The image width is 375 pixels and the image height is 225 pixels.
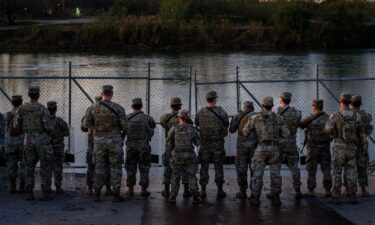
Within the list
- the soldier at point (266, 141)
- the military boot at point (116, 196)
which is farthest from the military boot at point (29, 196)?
the soldier at point (266, 141)

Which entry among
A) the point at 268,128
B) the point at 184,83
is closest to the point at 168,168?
the point at 268,128

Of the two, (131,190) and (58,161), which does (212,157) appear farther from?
(58,161)

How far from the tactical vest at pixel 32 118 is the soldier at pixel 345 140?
492 cm

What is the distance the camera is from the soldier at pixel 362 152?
443 inches

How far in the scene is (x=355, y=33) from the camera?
78.6 metres

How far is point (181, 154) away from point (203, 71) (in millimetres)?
30562

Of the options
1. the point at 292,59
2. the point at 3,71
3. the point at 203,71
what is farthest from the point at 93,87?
the point at 292,59

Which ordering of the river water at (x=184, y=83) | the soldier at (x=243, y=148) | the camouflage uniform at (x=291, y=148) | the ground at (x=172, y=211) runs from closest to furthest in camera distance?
the ground at (x=172, y=211) < the soldier at (x=243, y=148) < the camouflage uniform at (x=291, y=148) < the river water at (x=184, y=83)

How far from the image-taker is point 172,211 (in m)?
10.7

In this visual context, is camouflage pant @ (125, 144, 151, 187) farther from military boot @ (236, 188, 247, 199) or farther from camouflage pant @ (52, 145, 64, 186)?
military boot @ (236, 188, 247, 199)

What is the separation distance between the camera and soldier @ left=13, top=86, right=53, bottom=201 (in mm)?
11141

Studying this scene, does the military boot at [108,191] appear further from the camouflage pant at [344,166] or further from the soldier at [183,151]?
the camouflage pant at [344,166]

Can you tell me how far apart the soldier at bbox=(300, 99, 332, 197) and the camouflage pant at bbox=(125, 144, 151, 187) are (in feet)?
9.34

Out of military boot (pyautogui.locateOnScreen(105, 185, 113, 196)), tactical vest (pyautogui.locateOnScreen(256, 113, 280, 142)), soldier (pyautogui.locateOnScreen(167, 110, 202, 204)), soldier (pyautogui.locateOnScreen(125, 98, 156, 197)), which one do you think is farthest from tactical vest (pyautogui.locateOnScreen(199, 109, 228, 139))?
military boot (pyautogui.locateOnScreen(105, 185, 113, 196))
